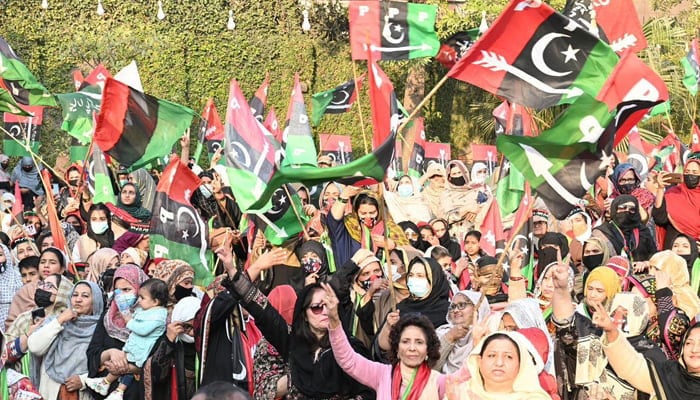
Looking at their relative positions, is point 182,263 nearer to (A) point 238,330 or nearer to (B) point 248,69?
(A) point 238,330

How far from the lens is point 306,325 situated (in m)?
6.48

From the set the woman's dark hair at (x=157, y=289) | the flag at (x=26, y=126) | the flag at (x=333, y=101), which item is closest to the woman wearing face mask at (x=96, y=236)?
the woman's dark hair at (x=157, y=289)

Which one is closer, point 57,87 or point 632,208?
point 632,208

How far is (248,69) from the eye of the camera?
2336cm

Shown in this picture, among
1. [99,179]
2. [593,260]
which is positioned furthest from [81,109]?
[593,260]

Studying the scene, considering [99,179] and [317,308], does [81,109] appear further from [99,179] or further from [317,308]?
[317,308]

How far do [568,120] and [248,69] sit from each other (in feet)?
53.9

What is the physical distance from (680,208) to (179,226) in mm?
4494

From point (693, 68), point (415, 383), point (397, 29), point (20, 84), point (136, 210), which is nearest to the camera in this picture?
point (415, 383)

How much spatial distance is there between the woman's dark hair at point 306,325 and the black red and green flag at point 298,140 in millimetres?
6343

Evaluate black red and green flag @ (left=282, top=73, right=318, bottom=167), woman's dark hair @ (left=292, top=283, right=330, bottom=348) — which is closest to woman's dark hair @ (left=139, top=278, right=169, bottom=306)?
woman's dark hair @ (left=292, top=283, right=330, bottom=348)

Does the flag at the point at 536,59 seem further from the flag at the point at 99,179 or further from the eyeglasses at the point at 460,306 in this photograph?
the flag at the point at 99,179

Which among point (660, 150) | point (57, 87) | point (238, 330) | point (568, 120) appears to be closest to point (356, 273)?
point (238, 330)

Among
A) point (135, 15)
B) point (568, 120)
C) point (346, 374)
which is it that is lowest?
point (346, 374)
